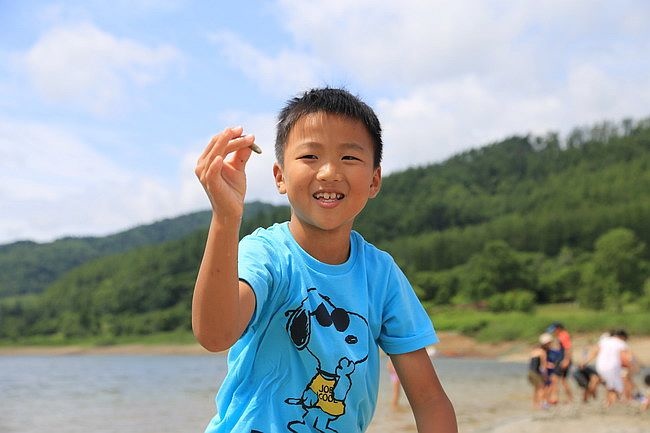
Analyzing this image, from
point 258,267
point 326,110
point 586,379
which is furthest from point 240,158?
point 586,379

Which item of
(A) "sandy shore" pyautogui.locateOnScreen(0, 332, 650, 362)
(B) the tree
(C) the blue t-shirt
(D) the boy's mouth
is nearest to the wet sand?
(C) the blue t-shirt

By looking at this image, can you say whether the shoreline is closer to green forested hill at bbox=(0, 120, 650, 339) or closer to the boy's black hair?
green forested hill at bbox=(0, 120, 650, 339)

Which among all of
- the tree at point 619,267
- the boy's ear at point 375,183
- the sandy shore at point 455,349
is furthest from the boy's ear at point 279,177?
the tree at point 619,267

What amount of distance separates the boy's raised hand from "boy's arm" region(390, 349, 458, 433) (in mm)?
828

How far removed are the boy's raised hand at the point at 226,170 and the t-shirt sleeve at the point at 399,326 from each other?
705 mm

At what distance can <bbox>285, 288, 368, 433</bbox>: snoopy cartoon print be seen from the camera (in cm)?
198

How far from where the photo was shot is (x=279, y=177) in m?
2.20

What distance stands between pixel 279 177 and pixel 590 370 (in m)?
17.5

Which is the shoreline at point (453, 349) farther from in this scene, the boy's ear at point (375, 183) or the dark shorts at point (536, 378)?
the boy's ear at point (375, 183)

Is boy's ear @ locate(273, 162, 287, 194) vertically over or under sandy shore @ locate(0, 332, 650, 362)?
over

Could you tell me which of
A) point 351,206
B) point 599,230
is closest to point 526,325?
point 599,230

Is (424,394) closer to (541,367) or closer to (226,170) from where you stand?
(226,170)

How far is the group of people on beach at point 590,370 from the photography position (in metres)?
15.9

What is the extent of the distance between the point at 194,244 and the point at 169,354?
141 feet
